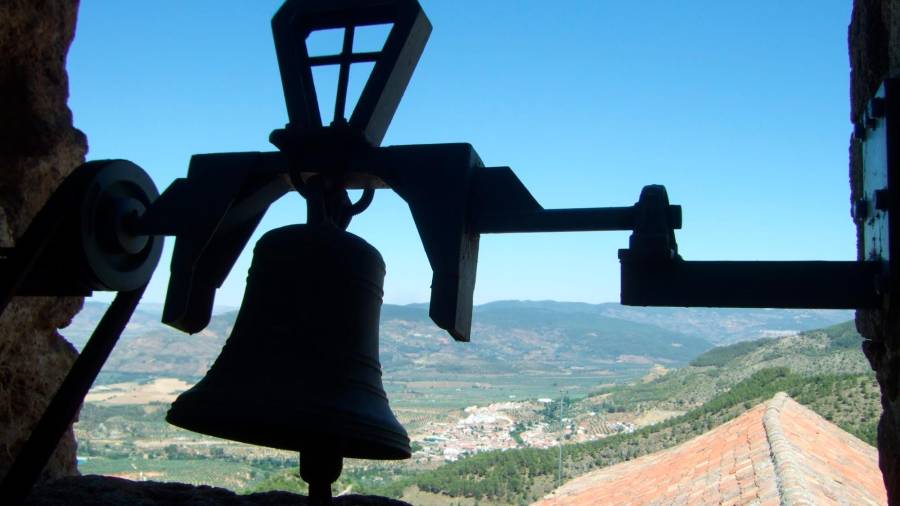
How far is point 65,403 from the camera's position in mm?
2795

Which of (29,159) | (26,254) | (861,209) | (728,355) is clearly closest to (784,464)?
(861,209)

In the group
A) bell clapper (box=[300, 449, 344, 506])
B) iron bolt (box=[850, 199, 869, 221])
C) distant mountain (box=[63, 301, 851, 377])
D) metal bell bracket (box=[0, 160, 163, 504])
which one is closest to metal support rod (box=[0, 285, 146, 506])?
metal bell bracket (box=[0, 160, 163, 504])

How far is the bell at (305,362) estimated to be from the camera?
84.3 inches

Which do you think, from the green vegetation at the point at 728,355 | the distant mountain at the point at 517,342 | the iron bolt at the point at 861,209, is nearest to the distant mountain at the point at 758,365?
the green vegetation at the point at 728,355

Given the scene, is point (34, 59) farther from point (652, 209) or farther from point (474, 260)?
point (652, 209)

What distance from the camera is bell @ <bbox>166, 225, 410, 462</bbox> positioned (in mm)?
2141

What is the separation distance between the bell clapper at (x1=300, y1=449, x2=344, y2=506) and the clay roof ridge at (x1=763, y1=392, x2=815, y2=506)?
14.4ft

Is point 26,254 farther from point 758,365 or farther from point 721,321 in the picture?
point 721,321

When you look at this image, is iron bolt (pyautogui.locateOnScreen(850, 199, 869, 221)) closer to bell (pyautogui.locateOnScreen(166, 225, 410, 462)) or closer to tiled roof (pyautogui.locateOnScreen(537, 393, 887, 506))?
bell (pyautogui.locateOnScreen(166, 225, 410, 462))

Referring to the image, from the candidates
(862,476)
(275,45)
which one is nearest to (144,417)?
(862,476)

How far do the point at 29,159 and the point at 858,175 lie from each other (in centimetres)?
297

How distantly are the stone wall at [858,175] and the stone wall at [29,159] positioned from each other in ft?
9.61

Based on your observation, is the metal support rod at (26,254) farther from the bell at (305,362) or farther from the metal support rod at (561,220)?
the metal support rod at (561,220)

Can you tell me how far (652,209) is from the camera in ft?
6.87
